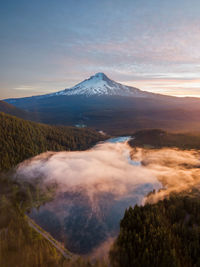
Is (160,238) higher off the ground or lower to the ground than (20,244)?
higher

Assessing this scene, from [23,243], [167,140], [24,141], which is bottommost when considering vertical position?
[167,140]

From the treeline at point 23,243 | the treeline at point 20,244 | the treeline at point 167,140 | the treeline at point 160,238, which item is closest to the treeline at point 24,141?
the treeline at point 23,243

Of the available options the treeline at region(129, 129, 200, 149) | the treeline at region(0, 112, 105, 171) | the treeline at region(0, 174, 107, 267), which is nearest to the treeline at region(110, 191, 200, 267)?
the treeline at region(0, 174, 107, 267)

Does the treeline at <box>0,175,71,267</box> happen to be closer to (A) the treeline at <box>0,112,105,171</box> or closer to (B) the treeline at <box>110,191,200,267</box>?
(B) the treeline at <box>110,191,200,267</box>

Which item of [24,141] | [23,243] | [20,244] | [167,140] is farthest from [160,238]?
[167,140]

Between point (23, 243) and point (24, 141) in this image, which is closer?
point (23, 243)

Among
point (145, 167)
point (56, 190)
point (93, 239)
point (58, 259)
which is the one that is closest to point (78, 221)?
point (93, 239)

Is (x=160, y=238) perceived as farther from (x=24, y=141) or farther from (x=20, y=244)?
(x=24, y=141)

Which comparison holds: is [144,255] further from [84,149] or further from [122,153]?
[84,149]
